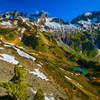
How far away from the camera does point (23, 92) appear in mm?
21984

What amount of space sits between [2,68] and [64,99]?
23.5 m

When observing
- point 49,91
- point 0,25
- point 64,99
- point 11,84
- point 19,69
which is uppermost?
point 0,25

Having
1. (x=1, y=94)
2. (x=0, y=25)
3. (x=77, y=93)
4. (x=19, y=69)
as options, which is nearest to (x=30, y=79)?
(x=1, y=94)

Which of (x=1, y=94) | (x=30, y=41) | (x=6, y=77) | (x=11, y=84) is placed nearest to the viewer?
(x=11, y=84)

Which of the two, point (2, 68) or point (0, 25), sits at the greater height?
point (0, 25)

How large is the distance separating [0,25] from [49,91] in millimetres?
197053

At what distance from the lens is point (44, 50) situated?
603ft

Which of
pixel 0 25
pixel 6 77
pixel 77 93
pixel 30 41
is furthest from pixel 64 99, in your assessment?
pixel 0 25

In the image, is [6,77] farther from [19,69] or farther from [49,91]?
[49,91]

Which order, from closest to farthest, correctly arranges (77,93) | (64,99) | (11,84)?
(11,84) → (64,99) → (77,93)

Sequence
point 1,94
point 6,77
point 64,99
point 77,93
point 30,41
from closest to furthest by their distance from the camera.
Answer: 1. point 1,94
2. point 6,77
3. point 64,99
4. point 77,93
5. point 30,41

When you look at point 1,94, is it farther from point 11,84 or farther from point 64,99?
point 64,99

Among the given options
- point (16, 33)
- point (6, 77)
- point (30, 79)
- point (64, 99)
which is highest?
point (16, 33)

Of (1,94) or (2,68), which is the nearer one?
(1,94)
